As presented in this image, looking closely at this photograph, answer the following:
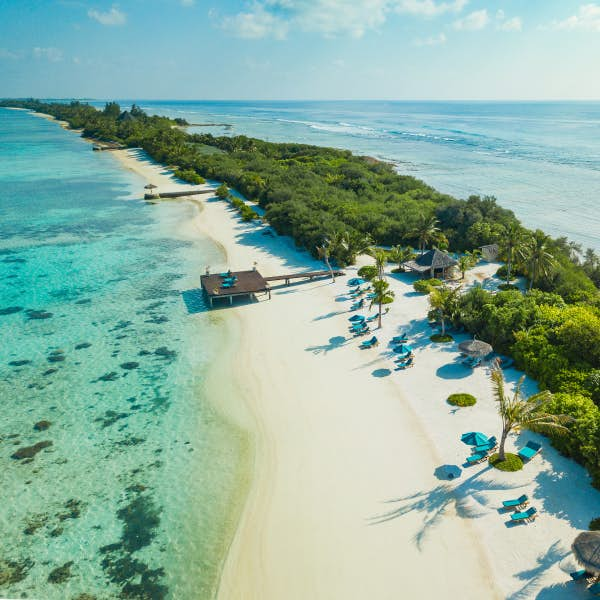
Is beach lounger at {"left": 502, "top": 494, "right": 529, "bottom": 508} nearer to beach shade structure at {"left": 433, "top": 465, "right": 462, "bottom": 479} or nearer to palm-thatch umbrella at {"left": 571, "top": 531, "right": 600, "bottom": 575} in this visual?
beach shade structure at {"left": 433, "top": 465, "right": 462, "bottom": 479}

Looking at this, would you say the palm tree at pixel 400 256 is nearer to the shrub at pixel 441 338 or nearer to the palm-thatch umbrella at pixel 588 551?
the shrub at pixel 441 338

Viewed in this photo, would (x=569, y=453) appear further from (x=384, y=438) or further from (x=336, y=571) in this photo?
(x=336, y=571)

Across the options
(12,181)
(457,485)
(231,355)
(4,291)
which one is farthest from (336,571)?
(12,181)

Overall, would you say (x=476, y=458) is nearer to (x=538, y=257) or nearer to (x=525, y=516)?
(x=525, y=516)

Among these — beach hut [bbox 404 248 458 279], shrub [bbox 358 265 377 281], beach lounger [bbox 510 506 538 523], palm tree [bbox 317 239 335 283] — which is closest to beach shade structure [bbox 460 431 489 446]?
beach lounger [bbox 510 506 538 523]

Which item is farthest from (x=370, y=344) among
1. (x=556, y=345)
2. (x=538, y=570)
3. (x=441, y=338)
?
(x=538, y=570)

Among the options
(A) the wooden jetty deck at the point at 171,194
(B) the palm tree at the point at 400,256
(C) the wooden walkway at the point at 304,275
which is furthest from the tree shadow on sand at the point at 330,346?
(A) the wooden jetty deck at the point at 171,194
